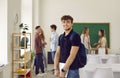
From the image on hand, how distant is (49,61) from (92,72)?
18.1 feet

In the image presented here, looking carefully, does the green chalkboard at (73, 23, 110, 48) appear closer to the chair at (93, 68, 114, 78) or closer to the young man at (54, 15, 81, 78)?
the chair at (93, 68, 114, 78)

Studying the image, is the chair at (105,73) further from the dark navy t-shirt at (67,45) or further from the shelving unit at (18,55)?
the shelving unit at (18,55)

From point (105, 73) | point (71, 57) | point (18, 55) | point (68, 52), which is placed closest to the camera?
point (71, 57)

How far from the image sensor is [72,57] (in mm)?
3752

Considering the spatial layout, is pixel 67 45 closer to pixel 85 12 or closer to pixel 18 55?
pixel 18 55

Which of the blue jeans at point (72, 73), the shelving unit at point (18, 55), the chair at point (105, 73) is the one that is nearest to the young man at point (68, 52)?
the blue jeans at point (72, 73)

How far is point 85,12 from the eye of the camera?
436 inches

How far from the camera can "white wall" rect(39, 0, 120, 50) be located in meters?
11.0

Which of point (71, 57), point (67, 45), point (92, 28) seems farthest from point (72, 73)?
point (92, 28)

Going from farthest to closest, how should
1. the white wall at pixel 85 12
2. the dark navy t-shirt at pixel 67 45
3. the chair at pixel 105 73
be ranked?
the white wall at pixel 85 12, the chair at pixel 105 73, the dark navy t-shirt at pixel 67 45

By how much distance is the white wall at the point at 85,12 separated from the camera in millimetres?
10984

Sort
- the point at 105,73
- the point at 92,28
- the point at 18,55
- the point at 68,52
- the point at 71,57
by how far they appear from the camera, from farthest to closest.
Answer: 1. the point at 92,28
2. the point at 18,55
3. the point at 105,73
4. the point at 68,52
5. the point at 71,57

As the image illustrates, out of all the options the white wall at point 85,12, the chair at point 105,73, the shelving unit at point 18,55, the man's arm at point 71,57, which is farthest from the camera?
the white wall at point 85,12

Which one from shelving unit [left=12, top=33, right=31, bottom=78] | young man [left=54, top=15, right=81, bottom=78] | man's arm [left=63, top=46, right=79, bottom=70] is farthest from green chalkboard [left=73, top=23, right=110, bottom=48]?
man's arm [left=63, top=46, right=79, bottom=70]
